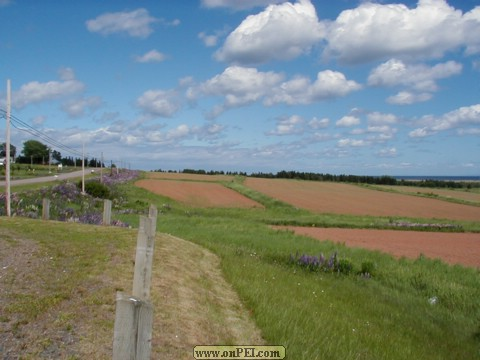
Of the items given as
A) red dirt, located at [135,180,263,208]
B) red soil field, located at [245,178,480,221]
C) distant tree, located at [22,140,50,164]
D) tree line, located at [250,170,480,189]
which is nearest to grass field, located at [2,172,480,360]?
red soil field, located at [245,178,480,221]

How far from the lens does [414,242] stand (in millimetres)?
22672

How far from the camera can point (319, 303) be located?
8812mm

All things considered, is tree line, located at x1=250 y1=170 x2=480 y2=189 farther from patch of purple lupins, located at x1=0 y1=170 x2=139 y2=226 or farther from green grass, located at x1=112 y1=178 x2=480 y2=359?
green grass, located at x1=112 y1=178 x2=480 y2=359

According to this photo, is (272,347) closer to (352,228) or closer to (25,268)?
(25,268)

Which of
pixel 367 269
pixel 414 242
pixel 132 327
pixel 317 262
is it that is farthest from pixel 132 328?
pixel 414 242

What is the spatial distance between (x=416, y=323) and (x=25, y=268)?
7264 mm

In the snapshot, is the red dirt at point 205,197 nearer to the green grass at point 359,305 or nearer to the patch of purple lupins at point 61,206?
the patch of purple lupins at point 61,206

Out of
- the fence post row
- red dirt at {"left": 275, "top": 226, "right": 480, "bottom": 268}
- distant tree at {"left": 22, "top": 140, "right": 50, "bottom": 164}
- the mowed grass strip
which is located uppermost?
distant tree at {"left": 22, "top": 140, "right": 50, "bottom": 164}

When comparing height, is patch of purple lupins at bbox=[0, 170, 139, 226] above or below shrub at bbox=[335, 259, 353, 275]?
above

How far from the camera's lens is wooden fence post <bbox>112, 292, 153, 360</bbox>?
10.3 ft

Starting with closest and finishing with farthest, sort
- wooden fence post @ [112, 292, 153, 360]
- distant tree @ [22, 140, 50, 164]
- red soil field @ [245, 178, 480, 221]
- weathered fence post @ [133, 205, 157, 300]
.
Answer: wooden fence post @ [112, 292, 153, 360] < weathered fence post @ [133, 205, 157, 300] < red soil field @ [245, 178, 480, 221] < distant tree @ [22, 140, 50, 164]

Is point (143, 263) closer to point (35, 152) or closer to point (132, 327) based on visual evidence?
point (132, 327)

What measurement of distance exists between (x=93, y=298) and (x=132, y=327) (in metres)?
3.37

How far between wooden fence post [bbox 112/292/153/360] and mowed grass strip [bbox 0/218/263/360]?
1.71 m
